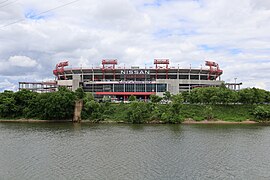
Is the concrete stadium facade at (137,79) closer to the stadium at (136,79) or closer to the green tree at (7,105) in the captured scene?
the stadium at (136,79)

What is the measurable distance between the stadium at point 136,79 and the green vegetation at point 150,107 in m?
22.6

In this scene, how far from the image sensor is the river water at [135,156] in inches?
1104

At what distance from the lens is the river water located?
28.0 meters

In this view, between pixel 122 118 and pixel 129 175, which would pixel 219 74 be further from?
pixel 129 175

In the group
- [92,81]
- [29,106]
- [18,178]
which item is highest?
[92,81]

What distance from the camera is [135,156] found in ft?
114

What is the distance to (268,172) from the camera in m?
28.5

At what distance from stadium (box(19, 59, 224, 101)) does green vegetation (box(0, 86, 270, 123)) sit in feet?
74.3

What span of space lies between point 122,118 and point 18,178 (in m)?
46.9

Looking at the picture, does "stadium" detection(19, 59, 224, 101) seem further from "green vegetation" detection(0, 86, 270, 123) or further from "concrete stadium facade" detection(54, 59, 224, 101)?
"green vegetation" detection(0, 86, 270, 123)

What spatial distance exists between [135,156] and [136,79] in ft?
262

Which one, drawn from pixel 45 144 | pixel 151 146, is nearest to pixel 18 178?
pixel 45 144

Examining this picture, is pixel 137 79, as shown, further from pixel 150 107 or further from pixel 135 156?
pixel 135 156

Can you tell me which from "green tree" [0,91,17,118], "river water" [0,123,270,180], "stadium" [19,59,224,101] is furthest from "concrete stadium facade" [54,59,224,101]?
"river water" [0,123,270,180]
